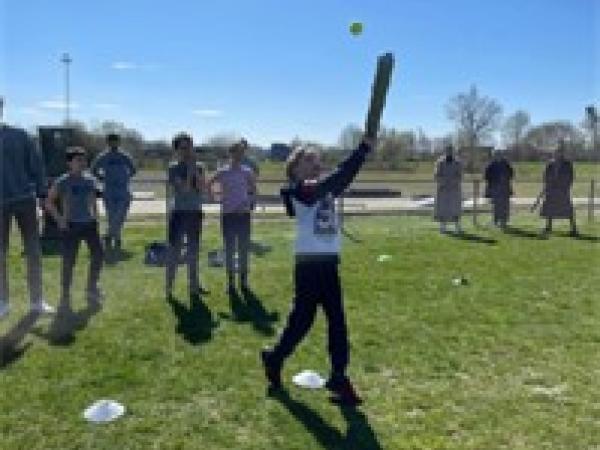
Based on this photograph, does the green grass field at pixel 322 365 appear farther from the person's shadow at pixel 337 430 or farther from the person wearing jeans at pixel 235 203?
the person wearing jeans at pixel 235 203

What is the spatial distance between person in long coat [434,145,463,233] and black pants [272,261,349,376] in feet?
38.5

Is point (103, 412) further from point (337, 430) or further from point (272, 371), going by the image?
point (337, 430)

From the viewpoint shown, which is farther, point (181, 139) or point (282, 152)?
point (282, 152)

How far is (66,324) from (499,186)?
11971mm

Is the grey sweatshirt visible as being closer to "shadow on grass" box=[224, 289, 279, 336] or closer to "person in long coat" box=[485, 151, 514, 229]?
"shadow on grass" box=[224, 289, 279, 336]

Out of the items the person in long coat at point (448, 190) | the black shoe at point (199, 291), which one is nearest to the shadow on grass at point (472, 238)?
the person in long coat at point (448, 190)

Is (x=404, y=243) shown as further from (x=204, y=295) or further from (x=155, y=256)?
(x=204, y=295)

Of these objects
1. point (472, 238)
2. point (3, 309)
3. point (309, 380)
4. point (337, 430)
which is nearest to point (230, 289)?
point (3, 309)

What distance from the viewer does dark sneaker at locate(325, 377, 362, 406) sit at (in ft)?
20.9

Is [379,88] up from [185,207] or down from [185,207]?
up

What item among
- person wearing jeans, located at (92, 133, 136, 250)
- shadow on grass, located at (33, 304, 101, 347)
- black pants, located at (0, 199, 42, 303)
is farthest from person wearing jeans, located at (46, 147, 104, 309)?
person wearing jeans, located at (92, 133, 136, 250)

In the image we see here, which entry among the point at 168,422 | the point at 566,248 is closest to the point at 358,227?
the point at 566,248

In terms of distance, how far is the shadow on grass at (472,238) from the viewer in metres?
16.1

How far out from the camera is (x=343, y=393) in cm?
641
